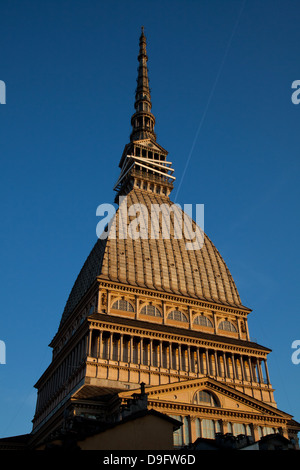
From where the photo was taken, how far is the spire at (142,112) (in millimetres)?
108812

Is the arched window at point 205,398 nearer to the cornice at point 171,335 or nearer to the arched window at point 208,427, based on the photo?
the arched window at point 208,427

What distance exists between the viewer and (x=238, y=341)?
7131 cm

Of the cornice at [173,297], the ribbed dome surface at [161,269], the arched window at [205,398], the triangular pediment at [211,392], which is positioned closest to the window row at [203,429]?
the triangular pediment at [211,392]

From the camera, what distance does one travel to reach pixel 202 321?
7312 centimetres

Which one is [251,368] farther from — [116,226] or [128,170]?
[128,170]

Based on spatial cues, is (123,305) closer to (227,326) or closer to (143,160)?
(227,326)

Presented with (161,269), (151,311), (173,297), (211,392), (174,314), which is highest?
(161,269)

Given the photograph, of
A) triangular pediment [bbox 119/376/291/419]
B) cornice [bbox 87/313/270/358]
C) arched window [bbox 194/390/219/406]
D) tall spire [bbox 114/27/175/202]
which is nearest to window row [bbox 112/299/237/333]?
cornice [bbox 87/313/270/358]

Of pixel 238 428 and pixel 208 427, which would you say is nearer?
pixel 208 427

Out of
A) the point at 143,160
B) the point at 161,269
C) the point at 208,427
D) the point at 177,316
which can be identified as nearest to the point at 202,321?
the point at 177,316

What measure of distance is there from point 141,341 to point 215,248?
29507 mm

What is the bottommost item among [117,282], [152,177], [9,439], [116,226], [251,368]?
[9,439]

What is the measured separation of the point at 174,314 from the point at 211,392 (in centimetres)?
1698
